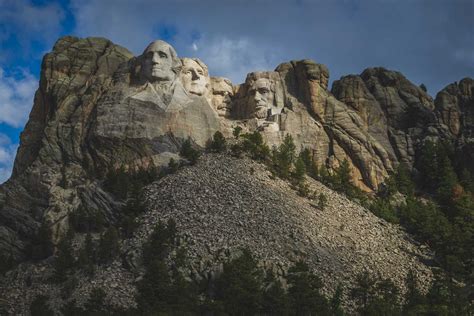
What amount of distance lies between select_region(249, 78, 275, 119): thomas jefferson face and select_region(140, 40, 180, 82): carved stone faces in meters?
11.7

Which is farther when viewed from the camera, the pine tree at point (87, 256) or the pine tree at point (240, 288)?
the pine tree at point (87, 256)

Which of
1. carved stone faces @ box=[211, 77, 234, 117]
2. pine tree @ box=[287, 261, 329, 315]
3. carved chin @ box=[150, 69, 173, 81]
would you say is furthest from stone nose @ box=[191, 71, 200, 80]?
pine tree @ box=[287, 261, 329, 315]

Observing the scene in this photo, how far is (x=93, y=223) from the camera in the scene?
67500 mm

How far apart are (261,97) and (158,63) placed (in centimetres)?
1457

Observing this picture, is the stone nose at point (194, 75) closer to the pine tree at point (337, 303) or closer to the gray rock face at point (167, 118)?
the gray rock face at point (167, 118)

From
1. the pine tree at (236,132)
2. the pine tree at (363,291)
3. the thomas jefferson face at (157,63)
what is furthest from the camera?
the pine tree at (236,132)

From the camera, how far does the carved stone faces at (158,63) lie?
80.6 m

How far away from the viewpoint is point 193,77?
86000 mm

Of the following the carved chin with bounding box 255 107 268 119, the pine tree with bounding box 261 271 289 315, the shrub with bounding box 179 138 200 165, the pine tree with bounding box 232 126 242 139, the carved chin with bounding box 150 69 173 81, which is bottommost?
the pine tree with bounding box 261 271 289 315

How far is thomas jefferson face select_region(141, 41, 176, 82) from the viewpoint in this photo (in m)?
80.5

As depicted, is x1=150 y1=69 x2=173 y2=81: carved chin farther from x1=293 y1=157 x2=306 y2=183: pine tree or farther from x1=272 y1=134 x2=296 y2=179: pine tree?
x1=293 y1=157 x2=306 y2=183: pine tree

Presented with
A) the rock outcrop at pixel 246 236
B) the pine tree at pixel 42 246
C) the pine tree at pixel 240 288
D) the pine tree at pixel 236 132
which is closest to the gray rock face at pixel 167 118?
the pine tree at pixel 236 132

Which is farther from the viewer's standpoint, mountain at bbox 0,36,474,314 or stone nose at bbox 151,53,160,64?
stone nose at bbox 151,53,160,64

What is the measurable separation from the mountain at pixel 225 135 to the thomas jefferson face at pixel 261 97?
0.43 ft
